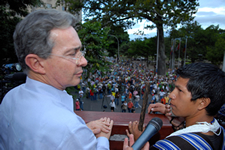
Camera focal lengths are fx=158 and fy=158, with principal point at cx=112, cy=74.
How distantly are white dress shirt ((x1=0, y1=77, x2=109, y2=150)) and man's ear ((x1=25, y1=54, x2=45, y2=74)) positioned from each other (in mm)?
98

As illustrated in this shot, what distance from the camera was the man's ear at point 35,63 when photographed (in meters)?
1.10

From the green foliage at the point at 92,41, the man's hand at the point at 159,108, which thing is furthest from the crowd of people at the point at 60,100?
the green foliage at the point at 92,41

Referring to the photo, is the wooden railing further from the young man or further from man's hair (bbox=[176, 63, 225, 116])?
man's hair (bbox=[176, 63, 225, 116])

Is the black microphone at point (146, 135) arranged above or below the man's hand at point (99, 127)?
above

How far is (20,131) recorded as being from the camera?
944 millimetres

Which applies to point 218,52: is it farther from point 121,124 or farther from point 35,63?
point 35,63

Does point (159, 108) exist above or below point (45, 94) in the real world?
below

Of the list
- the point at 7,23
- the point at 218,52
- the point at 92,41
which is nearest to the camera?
the point at 92,41

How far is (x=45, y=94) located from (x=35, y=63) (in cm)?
25

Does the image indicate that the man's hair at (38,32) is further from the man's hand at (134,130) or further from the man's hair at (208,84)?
the man's hair at (208,84)

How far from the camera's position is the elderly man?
899 mm

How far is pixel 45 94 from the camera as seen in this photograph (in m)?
1.05

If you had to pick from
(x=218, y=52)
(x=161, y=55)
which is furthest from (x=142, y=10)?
(x=218, y=52)

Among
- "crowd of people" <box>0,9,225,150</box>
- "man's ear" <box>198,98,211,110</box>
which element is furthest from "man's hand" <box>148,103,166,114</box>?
"man's ear" <box>198,98,211,110</box>
